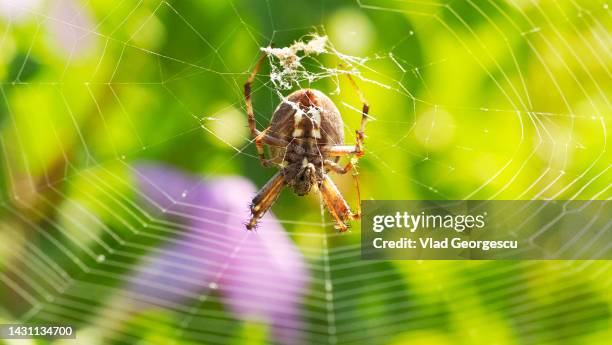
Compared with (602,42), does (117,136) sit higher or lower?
lower

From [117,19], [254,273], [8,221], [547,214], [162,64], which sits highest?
[117,19]

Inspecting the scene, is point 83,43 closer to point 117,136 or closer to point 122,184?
point 117,136

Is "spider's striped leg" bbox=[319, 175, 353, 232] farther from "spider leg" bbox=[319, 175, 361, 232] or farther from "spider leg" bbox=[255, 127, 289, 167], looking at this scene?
"spider leg" bbox=[255, 127, 289, 167]

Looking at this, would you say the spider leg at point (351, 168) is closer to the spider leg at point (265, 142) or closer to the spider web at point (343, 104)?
the spider web at point (343, 104)

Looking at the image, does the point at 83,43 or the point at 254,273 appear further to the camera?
the point at 83,43

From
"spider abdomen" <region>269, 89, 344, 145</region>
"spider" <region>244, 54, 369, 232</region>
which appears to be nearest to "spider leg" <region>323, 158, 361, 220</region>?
"spider" <region>244, 54, 369, 232</region>

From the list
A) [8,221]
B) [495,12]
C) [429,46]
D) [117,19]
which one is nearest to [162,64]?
[117,19]
